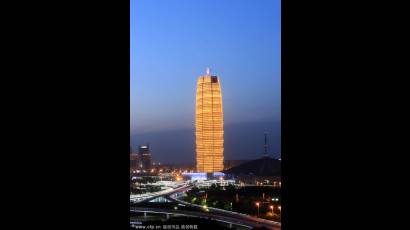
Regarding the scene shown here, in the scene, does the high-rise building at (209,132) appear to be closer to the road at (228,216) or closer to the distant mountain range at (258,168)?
the distant mountain range at (258,168)

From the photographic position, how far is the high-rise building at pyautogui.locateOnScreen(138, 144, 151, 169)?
31469 millimetres

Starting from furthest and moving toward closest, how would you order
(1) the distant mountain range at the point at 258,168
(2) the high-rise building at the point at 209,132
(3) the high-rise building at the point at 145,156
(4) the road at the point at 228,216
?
(3) the high-rise building at the point at 145,156 < (2) the high-rise building at the point at 209,132 < (1) the distant mountain range at the point at 258,168 < (4) the road at the point at 228,216

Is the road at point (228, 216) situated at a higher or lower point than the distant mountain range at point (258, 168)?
lower

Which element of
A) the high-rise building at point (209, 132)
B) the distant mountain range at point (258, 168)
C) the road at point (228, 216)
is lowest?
the road at point (228, 216)

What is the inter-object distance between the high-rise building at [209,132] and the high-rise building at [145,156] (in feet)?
16.5

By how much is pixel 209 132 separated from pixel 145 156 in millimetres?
7526

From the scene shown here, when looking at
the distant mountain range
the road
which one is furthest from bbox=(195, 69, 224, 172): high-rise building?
the road

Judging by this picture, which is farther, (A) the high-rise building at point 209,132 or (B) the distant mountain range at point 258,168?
(A) the high-rise building at point 209,132

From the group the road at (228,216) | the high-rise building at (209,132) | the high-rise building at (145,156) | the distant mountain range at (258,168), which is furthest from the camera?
the high-rise building at (145,156)

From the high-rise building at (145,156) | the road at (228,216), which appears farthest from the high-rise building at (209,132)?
the road at (228,216)

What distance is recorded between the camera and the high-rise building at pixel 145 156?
103ft
